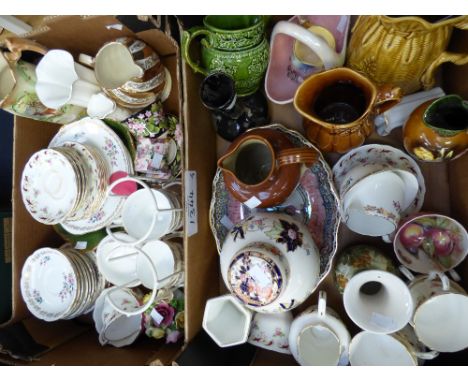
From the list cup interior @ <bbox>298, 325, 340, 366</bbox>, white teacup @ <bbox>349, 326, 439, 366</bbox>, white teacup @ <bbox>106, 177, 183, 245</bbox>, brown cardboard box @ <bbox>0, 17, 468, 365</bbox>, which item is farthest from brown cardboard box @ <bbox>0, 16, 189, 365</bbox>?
white teacup @ <bbox>349, 326, 439, 366</bbox>

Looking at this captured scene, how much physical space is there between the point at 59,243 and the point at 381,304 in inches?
32.2

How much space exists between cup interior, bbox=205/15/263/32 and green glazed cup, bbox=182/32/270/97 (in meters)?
0.05

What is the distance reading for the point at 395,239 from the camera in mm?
736

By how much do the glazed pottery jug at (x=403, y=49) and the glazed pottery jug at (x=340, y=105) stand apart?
0.07 meters

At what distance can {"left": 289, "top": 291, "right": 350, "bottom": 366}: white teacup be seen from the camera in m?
0.73

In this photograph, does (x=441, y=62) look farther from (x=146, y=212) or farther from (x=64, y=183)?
(x=64, y=183)

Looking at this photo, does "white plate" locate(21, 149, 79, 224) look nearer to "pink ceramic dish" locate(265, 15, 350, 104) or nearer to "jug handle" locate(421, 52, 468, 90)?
"pink ceramic dish" locate(265, 15, 350, 104)

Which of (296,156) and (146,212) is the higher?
(296,156)

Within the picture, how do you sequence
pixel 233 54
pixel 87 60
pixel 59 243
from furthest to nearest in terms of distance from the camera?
1. pixel 59 243
2. pixel 87 60
3. pixel 233 54

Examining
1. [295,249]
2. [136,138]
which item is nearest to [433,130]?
[295,249]

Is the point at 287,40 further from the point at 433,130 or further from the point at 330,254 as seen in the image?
the point at 330,254

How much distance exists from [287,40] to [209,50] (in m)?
0.20

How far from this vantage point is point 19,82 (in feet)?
2.42

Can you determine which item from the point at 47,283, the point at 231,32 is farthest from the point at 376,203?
the point at 47,283
